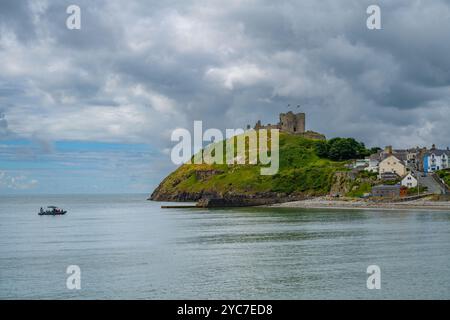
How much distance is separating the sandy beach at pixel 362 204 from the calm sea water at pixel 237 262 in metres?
38.3

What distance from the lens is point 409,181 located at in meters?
149

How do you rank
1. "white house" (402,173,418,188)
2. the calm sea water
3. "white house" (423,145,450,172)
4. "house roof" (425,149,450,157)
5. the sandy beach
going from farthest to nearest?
"house roof" (425,149,450,157) → "white house" (423,145,450,172) → "white house" (402,173,418,188) → the sandy beach → the calm sea water

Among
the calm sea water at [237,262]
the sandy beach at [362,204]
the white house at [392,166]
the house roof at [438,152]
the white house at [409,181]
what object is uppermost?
the house roof at [438,152]

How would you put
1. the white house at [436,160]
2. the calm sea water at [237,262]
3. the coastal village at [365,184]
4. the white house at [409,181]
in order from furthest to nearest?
the white house at [436,160]
the white house at [409,181]
the coastal village at [365,184]
the calm sea water at [237,262]

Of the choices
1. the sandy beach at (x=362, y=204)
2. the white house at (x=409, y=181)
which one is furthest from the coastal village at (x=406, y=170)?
the sandy beach at (x=362, y=204)

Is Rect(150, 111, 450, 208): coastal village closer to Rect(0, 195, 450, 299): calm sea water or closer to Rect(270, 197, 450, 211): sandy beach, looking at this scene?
Rect(270, 197, 450, 211): sandy beach

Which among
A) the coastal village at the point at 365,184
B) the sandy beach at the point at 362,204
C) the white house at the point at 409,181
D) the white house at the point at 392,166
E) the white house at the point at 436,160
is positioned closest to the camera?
the sandy beach at the point at 362,204

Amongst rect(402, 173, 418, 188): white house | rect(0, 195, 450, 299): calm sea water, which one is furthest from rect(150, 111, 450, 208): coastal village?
rect(0, 195, 450, 299): calm sea water

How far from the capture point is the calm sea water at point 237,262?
4191 centimetres

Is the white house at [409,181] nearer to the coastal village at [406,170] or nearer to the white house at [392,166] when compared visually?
the coastal village at [406,170]

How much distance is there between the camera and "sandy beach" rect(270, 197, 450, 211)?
4975 inches

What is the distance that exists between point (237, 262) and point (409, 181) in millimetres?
103944

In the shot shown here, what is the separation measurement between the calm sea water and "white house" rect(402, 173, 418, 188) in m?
59.6
